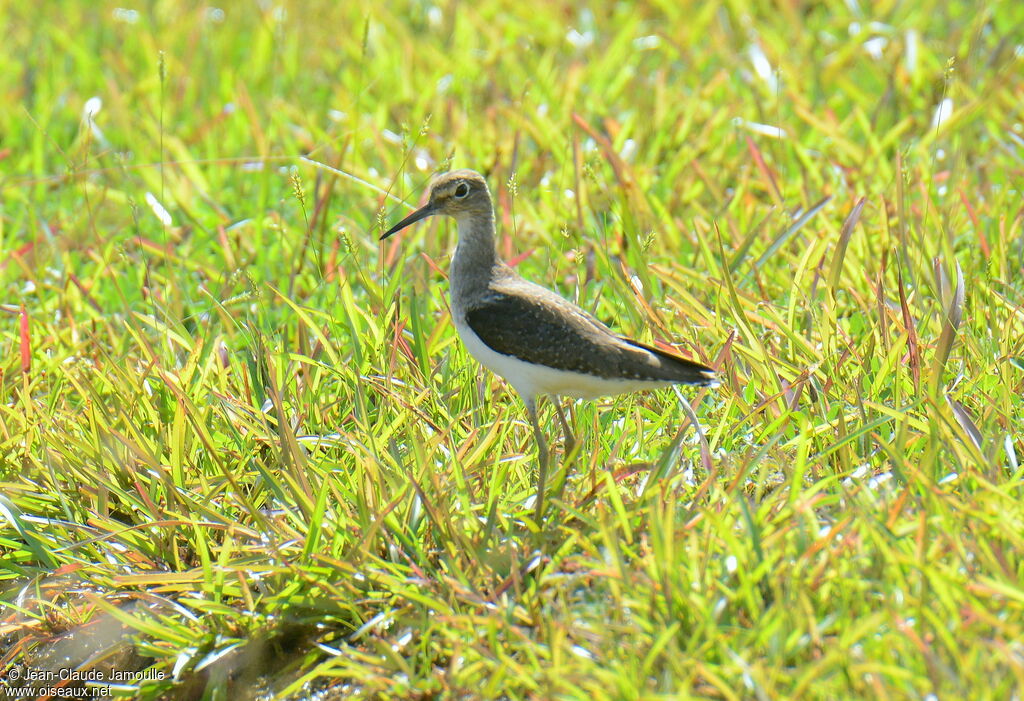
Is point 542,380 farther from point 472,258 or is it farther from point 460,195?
point 460,195

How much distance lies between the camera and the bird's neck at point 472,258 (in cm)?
488

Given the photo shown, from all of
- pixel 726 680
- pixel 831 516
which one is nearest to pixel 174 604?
pixel 726 680

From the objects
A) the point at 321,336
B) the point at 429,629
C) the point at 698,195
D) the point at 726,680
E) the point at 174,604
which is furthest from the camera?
the point at 698,195

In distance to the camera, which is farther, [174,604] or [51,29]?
[51,29]

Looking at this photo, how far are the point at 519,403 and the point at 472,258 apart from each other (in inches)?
25.3

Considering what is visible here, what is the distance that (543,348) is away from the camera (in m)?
4.52

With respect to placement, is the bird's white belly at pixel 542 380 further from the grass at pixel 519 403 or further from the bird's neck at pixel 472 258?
the bird's neck at pixel 472 258

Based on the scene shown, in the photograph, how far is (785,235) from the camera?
5.64 metres

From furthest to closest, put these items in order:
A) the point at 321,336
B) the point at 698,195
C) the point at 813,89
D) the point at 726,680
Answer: the point at 813,89 → the point at 698,195 → the point at 321,336 → the point at 726,680

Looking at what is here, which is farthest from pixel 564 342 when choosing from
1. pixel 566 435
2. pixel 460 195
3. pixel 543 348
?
pixel 460 195

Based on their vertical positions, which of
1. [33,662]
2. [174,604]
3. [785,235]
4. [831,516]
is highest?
[785,235]

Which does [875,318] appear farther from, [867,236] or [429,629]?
[429,629]

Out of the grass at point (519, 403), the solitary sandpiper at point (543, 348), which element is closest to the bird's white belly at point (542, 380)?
the solitary sandpiper at point (543, 348)

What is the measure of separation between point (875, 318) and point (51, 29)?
6978mm
